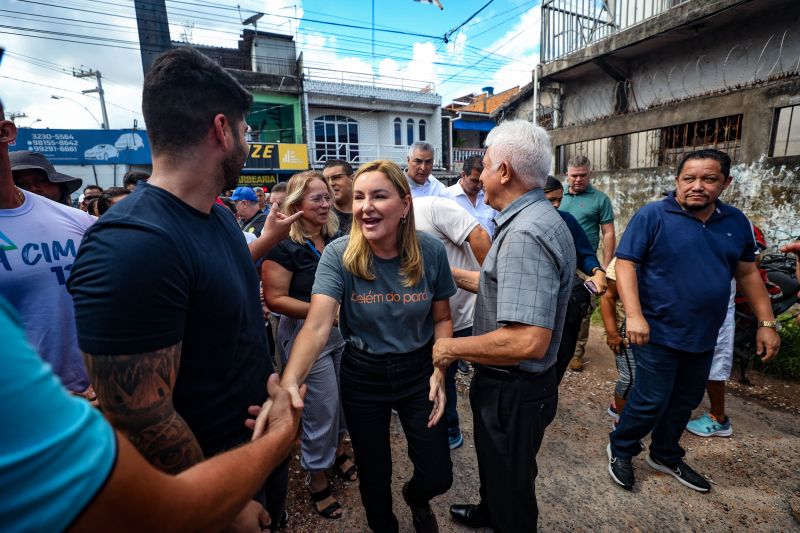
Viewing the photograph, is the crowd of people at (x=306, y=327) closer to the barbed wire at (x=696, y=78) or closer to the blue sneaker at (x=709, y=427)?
the blue sneaker at (x=709, y=427)

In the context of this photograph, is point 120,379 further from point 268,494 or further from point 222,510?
point 268,494

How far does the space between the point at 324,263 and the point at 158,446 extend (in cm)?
117

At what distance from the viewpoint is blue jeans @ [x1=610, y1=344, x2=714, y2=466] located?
263 cm

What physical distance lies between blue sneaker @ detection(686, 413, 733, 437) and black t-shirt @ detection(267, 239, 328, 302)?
3.38 meters

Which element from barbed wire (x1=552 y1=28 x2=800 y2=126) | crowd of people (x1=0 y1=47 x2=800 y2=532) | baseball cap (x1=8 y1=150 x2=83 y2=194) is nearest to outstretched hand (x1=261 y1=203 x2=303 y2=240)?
crowd of people (x1=0 y1=47 x2=800 y2=532)

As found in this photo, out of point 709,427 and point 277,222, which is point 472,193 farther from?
point 709,427

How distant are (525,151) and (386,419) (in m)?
1.56

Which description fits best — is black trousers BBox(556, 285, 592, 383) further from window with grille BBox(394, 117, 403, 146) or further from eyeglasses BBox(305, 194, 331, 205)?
window with grille BBox(394, 117, 403, 146)

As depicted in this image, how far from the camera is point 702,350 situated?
2.57 metres

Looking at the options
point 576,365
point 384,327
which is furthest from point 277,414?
point 576,365

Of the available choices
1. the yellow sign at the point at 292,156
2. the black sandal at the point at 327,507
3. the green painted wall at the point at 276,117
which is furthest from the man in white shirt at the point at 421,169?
the green painted wall at the point at 276,117

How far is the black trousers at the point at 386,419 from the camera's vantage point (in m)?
2.09

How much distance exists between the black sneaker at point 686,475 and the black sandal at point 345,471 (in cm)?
223

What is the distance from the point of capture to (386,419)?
218cm
